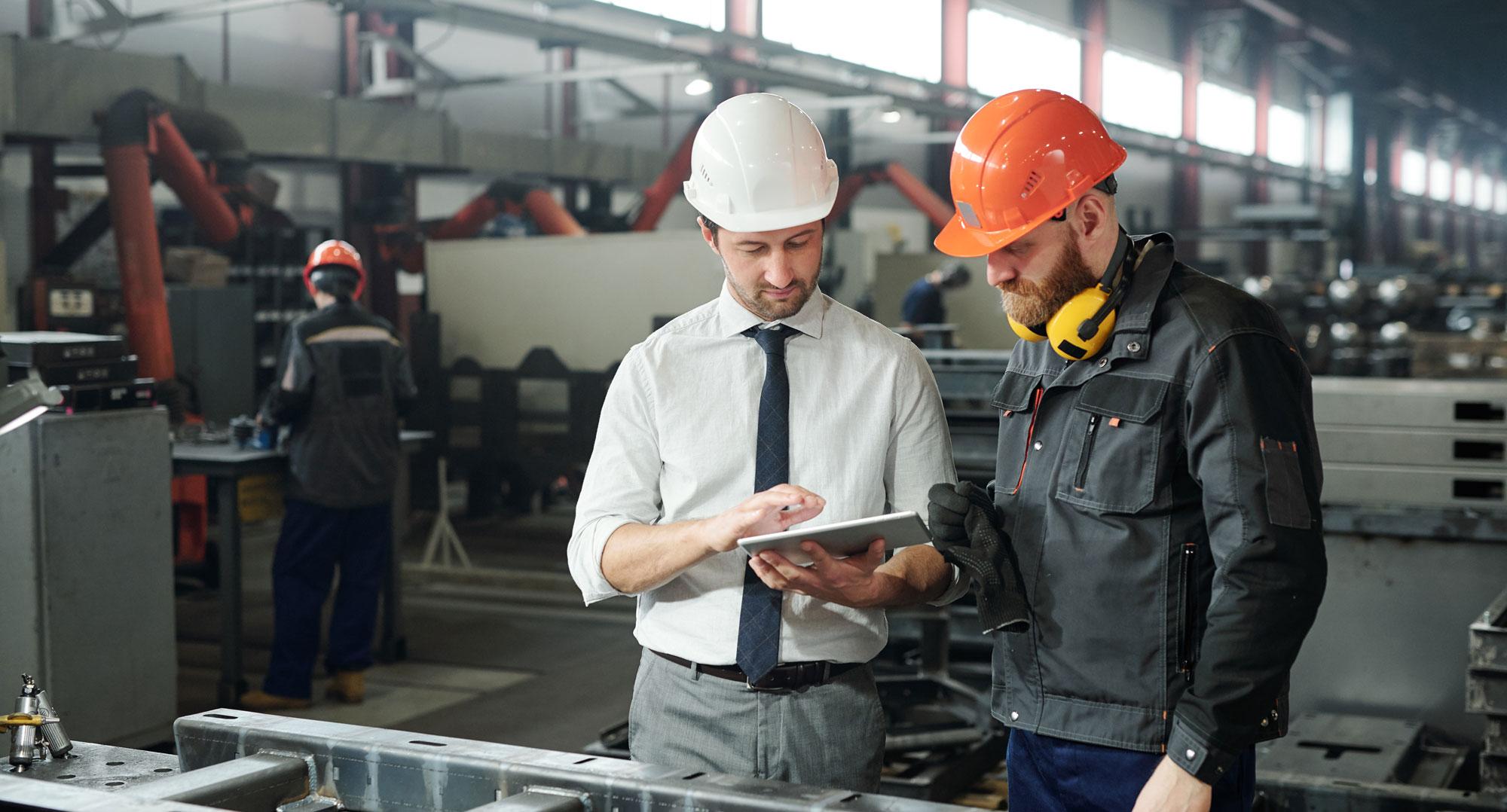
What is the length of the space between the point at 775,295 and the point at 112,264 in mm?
7438

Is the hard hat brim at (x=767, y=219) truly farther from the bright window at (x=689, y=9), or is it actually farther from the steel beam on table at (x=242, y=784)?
the bright window at (x=689, y=9)

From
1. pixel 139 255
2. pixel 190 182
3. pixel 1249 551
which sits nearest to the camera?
pixel 1249 551

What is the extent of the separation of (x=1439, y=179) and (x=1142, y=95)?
17.7 meters

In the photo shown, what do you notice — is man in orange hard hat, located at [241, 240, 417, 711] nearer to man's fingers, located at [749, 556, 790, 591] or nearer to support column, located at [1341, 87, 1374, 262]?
man's fingers, located at [749, 556, 790, 591]

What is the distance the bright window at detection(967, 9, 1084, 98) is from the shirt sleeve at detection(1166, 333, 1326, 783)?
39.1 ft

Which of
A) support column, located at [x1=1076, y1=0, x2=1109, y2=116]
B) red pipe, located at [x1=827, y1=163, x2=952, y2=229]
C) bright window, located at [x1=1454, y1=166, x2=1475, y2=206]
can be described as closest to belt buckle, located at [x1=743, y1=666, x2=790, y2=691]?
red pipe, located at [x1=827, y1=163, x2=952, y2=229]

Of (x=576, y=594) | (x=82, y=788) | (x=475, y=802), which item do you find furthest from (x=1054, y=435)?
(x=576, y=594)

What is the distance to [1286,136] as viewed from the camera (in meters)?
23.1

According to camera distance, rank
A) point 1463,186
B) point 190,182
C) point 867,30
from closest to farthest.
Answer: point 190,182, point 867,30, point 1463,186

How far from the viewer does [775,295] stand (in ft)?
6.33

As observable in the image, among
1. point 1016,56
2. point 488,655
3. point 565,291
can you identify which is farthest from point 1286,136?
point 488,655

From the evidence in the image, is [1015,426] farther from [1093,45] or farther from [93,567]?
[1093,45]

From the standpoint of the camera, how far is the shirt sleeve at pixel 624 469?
6.37ft

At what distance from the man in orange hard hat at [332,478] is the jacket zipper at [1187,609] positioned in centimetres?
394
